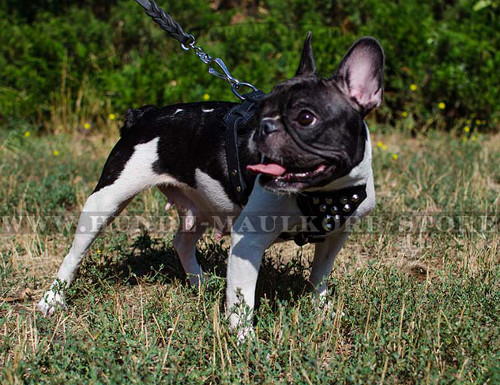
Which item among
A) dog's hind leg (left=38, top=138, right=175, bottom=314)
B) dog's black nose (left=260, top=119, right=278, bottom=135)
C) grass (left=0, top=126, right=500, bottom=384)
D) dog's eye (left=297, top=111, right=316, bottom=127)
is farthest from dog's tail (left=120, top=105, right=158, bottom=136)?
dog's eye (left=297, top=111, right=316, bottom=127)

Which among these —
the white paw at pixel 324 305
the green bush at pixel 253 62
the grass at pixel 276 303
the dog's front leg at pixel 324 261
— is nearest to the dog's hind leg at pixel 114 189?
the grass at pixel 276 303

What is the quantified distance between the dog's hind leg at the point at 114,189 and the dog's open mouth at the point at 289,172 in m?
0.97

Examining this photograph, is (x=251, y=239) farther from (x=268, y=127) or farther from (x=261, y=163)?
(x=268, y=127)

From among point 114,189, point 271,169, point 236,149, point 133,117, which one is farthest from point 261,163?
point 133,117

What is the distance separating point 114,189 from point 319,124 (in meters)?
1.42

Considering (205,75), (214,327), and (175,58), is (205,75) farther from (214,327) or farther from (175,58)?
(214,327)

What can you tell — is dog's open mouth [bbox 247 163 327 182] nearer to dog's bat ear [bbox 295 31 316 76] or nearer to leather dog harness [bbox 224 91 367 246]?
leather dog harness [bbox 224 91 367 246]

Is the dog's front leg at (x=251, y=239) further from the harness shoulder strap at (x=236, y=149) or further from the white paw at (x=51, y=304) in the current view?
the white paw at (x=51, y=304)

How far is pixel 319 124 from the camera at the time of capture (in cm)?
279

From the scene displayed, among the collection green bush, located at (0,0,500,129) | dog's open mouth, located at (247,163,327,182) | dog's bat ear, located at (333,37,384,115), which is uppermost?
green bush, located at (0,0,500,129)

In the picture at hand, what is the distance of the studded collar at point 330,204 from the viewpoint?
3.04m

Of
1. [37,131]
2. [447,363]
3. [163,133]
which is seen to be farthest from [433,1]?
[447,363]

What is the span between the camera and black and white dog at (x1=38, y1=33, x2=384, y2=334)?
281cm

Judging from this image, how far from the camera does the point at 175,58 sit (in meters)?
7.77
